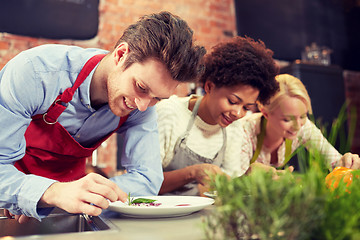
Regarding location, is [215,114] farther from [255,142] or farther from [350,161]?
[350,161]

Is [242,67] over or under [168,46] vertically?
under

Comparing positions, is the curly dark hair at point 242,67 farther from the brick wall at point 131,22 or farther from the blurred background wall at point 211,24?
the brick wall at point 131,22

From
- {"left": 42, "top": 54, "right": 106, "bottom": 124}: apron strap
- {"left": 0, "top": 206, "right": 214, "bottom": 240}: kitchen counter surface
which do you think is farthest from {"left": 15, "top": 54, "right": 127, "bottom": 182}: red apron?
{"left": 0, "top": 206, "right": 214, "bottom": 240}: kitchen counter surface

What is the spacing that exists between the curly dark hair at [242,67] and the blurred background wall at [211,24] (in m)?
0.82

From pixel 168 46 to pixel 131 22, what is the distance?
2245 millimetres

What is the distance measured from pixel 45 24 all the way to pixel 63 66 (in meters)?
2.55

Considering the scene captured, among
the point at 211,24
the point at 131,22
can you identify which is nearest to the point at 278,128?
the point at 131,22

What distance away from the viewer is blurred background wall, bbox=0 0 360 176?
335 centimetres

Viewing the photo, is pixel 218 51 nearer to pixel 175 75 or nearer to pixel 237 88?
pixel 237 88

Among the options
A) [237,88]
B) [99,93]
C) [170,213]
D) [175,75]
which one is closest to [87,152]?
[99,93]

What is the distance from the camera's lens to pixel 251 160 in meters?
1.99

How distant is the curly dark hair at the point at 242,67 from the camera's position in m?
1.79

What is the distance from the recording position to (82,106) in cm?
125

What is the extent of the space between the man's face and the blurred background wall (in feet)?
5.37
